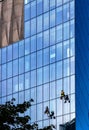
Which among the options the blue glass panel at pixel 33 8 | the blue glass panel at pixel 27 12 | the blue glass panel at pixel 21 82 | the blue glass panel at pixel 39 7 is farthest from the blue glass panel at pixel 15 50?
the blue glass panel at pixel 39 7

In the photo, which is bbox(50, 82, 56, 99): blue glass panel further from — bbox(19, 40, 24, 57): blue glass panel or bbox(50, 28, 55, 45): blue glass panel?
Answer: bbox(19, 40, 24, 57): blue glass panel

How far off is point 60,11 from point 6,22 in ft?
39.1

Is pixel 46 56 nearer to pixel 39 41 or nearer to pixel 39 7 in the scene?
pixel 39 41

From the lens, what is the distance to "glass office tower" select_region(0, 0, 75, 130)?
77.2 metres

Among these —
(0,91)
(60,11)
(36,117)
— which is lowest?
(36,117)

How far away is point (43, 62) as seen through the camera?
81.8m

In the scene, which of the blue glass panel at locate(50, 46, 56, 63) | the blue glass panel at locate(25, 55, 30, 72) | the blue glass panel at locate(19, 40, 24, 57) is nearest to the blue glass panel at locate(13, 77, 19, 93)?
the blue glass panel at locate(25, 55, 30, 72)

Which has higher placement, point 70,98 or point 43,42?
point 43,42

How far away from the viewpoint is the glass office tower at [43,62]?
253 feet

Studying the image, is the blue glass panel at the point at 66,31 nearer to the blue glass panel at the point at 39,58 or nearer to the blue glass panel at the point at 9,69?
the blue glass panel at the point at 39,58

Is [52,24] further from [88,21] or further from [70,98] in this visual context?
[70,98]

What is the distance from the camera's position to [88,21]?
8512 cm

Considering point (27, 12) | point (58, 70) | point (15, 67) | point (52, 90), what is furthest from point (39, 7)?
point (52, 90)

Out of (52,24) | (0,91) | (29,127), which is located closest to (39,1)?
(52,24)
